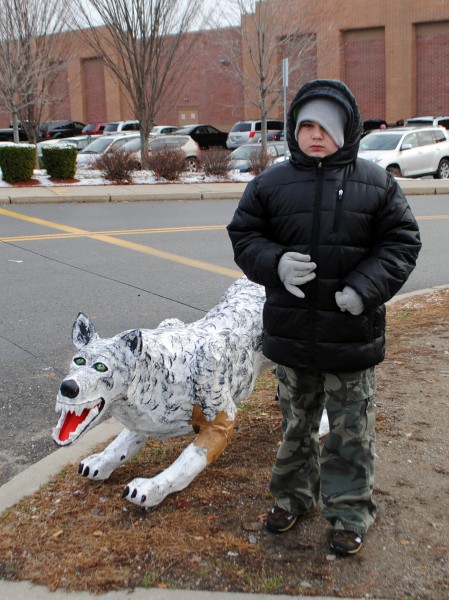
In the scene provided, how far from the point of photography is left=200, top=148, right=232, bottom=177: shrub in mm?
19219

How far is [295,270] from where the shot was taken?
2.74 m

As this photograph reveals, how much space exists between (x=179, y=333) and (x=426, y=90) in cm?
3880

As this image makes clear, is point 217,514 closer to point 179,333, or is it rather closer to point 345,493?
→ point 345,493

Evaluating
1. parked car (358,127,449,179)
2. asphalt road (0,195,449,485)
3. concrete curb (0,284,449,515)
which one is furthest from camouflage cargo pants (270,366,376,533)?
parked car (358,127,449,179)

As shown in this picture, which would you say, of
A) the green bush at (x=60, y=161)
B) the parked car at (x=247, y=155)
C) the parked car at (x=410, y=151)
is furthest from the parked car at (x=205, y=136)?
the green bush at (x=60, y=161)

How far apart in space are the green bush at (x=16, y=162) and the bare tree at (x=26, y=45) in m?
4.29

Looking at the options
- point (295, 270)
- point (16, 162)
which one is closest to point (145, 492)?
point (295, 270)

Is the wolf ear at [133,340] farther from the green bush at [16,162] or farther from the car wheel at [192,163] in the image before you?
the car wheel at [192,163]

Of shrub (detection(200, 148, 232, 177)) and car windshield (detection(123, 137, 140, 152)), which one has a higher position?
car windshield (detection(123, 137, 140, 152))

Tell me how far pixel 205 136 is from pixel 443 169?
644 inches

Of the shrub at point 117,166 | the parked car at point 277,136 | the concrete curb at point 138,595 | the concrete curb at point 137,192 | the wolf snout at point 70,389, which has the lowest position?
the concrete curb at point 138,595

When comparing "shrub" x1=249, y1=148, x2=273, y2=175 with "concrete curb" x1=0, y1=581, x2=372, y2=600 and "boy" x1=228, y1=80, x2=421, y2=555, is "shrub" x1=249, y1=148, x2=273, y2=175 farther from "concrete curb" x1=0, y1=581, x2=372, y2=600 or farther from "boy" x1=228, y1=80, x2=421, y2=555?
"concrete curb" x1=0, y1=581, x2=372, y2=600

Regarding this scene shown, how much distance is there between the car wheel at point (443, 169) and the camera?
2105cm

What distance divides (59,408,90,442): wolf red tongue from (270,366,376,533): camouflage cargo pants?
815 mm
